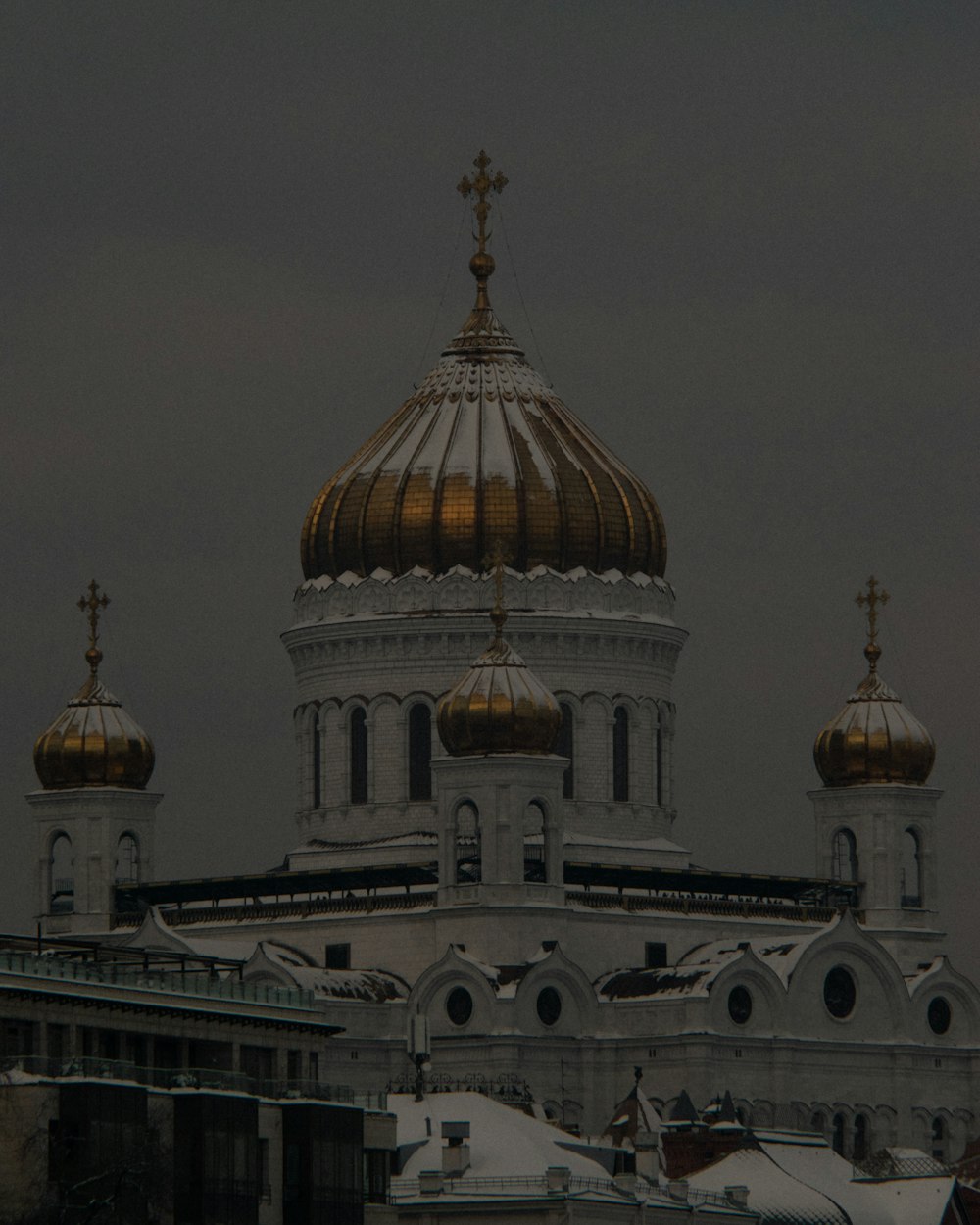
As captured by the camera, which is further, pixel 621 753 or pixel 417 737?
pixel 621 753

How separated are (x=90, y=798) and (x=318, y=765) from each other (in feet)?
16.0

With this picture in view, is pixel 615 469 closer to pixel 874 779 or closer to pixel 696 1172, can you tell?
pixel 874 779

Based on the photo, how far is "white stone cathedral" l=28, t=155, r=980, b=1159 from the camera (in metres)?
113

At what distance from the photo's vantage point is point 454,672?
11950 cm

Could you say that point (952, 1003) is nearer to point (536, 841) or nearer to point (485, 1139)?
point (536, 841)

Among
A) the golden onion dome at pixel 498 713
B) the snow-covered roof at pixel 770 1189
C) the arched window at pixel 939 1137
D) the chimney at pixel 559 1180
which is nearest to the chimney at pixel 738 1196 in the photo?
the snow-covered roof at pixel 770 1189

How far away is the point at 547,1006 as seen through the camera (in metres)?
113

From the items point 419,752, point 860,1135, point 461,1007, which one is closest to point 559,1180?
point 461,1007

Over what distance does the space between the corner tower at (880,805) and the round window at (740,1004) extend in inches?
265

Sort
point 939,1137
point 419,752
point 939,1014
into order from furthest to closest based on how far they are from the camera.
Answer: point 419,752
point 939,1014
point 939,1137

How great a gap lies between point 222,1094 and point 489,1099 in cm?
1992

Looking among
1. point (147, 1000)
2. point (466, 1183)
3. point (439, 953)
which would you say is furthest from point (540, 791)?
point (147, 1000)

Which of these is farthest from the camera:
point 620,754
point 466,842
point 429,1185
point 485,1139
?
point 620,754

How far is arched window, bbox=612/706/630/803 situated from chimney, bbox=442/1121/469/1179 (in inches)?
1035
